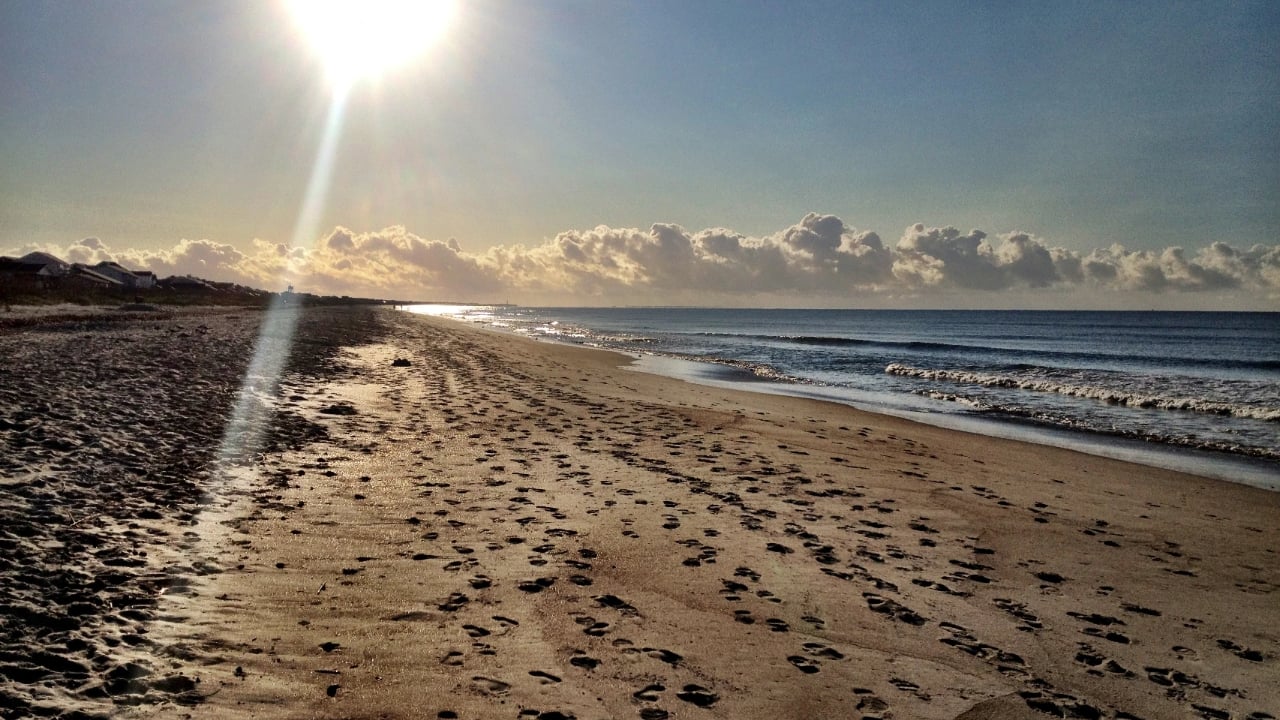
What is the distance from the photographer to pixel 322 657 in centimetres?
462

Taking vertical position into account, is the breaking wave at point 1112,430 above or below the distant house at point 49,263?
below

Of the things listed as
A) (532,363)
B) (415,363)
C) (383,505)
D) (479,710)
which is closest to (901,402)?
(532,363)

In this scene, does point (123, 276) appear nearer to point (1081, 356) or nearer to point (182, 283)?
point (182, 283)

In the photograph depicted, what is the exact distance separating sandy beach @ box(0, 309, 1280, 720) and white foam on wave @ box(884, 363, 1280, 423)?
11853 mm

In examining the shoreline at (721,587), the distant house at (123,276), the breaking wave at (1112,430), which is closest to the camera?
the shoreline at (721,587)

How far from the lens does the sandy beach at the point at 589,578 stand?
14.6ft

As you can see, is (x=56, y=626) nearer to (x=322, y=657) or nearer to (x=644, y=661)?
(x=322, y=657)

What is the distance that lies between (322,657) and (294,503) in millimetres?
3891

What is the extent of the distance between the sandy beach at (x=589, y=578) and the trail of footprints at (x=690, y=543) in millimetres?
39

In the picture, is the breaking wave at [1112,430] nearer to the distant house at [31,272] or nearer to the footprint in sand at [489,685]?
the footprint in sand at [489,685]

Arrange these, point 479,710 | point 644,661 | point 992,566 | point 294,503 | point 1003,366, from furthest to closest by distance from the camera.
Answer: point 1003,366
point 294,503
point 992,566
point 644,661
point 479,710

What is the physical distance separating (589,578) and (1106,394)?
83.8ft

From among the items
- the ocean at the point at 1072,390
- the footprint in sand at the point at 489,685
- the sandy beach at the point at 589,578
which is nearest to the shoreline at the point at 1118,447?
the ocean at the point at 1072,390

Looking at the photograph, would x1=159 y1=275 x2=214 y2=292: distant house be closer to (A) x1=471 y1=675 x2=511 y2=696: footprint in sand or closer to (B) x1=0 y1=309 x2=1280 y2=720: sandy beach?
(B) x1=0 y1=309 x2=1280 y2=720: sandy beach
